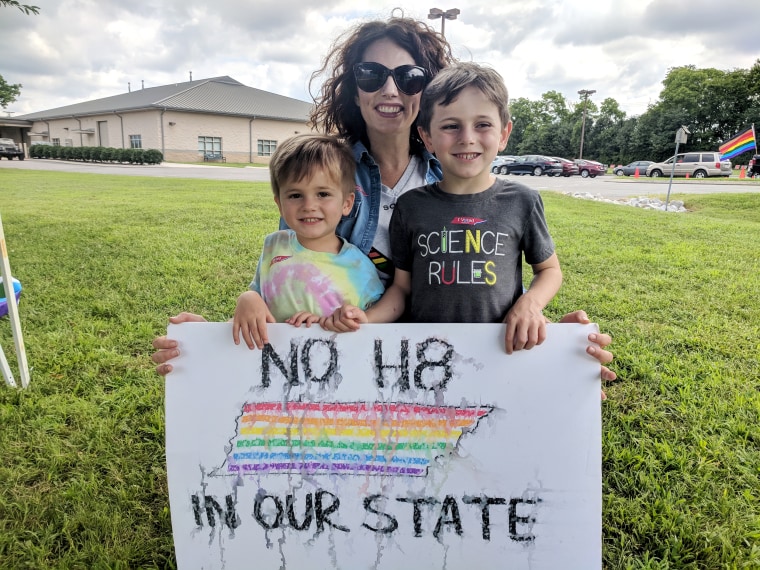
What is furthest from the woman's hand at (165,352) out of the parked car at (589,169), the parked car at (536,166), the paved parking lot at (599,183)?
the parked car at (589,169)

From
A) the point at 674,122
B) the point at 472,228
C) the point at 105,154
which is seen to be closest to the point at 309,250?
the point at 472,228

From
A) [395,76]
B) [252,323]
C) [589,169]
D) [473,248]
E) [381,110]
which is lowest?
[252,323]

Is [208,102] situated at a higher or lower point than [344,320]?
higher

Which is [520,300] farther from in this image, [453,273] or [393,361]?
[393,361]

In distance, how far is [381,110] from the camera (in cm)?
183

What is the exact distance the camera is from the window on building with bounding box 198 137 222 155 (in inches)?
1404

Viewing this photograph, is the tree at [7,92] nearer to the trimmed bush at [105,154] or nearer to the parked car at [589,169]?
the trimmed bush at [105,154]

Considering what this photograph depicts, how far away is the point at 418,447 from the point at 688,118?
45.8 metres

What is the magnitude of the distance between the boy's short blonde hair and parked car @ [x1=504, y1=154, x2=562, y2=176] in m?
26.2

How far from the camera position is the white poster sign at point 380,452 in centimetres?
147

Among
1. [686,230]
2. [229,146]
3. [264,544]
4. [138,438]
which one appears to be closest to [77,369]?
[138,438]

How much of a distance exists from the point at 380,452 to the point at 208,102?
3888 cm

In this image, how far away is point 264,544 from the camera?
150 centimetres

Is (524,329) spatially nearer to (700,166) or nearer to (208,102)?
(700,166)
